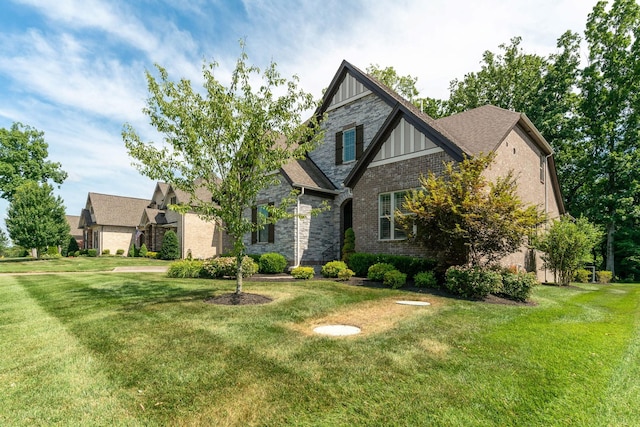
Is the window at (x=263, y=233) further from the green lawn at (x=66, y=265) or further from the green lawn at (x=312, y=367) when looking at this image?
the green lawn at (x=312, y=367)

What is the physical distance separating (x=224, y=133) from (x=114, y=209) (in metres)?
32.8

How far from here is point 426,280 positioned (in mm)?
9953

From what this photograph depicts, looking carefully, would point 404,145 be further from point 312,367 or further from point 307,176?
point 312,367

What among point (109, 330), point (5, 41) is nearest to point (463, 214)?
point (109, 330)

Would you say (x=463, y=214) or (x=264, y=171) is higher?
(x=264, y=171)

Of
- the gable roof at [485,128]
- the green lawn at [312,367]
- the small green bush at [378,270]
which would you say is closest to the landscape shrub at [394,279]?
the small green bush at [378,270]

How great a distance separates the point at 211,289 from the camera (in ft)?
→ 32.7

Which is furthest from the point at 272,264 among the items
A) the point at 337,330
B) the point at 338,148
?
the point at 337,330

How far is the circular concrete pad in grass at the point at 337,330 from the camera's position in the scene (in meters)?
5.38

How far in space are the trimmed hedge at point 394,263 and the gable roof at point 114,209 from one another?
29824mm

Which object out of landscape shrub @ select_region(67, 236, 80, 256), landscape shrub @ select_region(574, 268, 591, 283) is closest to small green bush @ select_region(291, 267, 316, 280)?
landscape shrub @ select_region(574, 268, 591, 283)

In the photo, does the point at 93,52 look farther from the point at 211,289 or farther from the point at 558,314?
the point at 558,314

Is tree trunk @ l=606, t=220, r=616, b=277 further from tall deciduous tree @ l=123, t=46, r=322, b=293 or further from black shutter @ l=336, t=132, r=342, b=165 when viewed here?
tall deciduous tree @ l=123, t=46, r=322, b=293

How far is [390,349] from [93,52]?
12385mm
